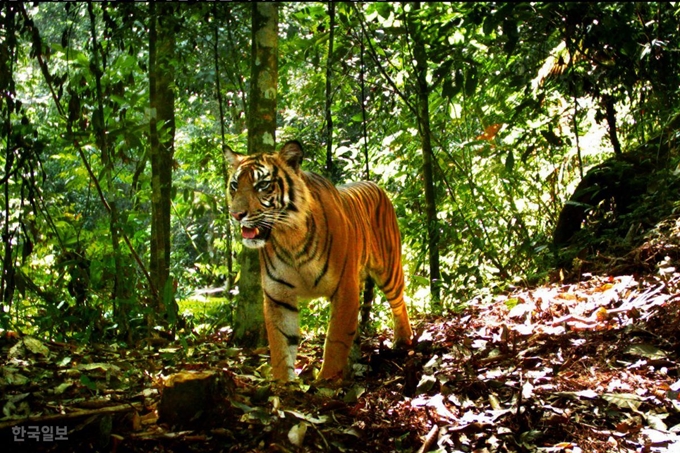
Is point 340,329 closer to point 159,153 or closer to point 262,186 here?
point 262,186

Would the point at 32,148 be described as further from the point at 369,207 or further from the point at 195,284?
the point at 195,284

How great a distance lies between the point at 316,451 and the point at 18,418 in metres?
1.10

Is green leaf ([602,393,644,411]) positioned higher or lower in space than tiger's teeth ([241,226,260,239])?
lower

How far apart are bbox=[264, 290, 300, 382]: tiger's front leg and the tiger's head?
455mm

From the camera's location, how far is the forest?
8.51 feet

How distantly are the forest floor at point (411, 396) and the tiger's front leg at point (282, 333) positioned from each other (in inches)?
9.6

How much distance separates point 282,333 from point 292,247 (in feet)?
1.74

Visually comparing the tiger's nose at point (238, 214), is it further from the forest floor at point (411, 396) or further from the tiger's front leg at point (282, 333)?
the forest floor at point (411, 396)

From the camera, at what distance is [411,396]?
131 inches

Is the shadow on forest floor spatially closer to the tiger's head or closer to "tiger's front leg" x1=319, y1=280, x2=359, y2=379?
"tiger's front leg" x1=319, y1=280, x2=359, y2=379

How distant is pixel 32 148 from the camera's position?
3.44 m

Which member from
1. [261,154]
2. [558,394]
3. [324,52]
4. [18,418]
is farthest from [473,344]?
[324,52]

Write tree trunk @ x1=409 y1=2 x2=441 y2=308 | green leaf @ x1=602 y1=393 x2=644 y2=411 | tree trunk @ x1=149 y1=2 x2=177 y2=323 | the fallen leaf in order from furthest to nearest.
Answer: tree trunk @ x1=409 y1=2 x2=441 y2=308 → tree trunk @ x1=149 y1=2 x2=177 y2=323 → green leaf @ x1=602 y1=393 x2=644 y2=411 → the fallen leaf

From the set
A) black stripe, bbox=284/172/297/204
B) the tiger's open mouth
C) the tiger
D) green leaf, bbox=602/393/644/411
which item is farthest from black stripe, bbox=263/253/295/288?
green leaf, bbox=602/393/644/411
